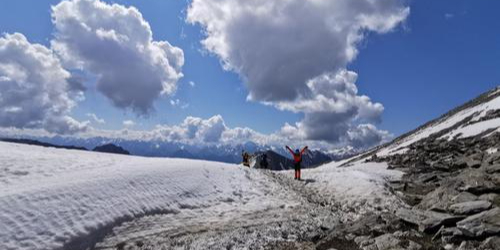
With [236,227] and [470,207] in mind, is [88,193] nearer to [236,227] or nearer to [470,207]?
[236,227]

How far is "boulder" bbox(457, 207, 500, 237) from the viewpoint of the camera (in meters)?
11.1

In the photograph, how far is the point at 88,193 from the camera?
54.6ft

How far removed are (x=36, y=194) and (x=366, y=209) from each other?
663 inches

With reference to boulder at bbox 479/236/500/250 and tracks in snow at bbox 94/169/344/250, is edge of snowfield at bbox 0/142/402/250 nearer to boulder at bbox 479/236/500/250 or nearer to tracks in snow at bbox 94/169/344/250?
tracks in snow at bbox 94/169/344/250

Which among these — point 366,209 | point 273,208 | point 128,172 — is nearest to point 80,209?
point 128,172

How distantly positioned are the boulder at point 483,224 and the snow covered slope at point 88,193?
11.0m

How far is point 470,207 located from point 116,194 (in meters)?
14.6

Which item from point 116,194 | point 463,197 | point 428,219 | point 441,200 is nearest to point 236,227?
point 116,194

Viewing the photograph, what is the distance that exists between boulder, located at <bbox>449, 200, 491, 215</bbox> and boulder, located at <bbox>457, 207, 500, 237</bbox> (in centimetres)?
74

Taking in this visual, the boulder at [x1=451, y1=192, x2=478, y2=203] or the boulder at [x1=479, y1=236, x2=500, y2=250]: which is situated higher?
the boulder at [x1=451, y1=192, x2=478, y2=203]

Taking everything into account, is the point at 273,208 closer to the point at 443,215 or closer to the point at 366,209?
the point at 366,209

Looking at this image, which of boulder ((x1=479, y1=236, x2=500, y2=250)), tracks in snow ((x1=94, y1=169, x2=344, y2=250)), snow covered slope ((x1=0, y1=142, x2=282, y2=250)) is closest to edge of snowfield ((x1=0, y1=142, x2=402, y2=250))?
snow covered slope ((x1=0, y1=142, x2=282, y2=250))

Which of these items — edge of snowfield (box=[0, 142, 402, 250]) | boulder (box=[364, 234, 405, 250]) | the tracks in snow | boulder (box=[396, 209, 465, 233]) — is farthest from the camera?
the tracks in snow

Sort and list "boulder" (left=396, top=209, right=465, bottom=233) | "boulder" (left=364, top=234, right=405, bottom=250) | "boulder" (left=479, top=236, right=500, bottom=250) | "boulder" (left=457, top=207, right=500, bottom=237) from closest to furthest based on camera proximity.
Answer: "boulder" (left=479, top=236, right=500, bottom=250)
"boulder" (left=457, top=207, right=500, bottom=237)
"boulder" (left=364, top=234, right=405, bottom=250)
"boulder" (left=396, top=209, right=465, bottom=233)
